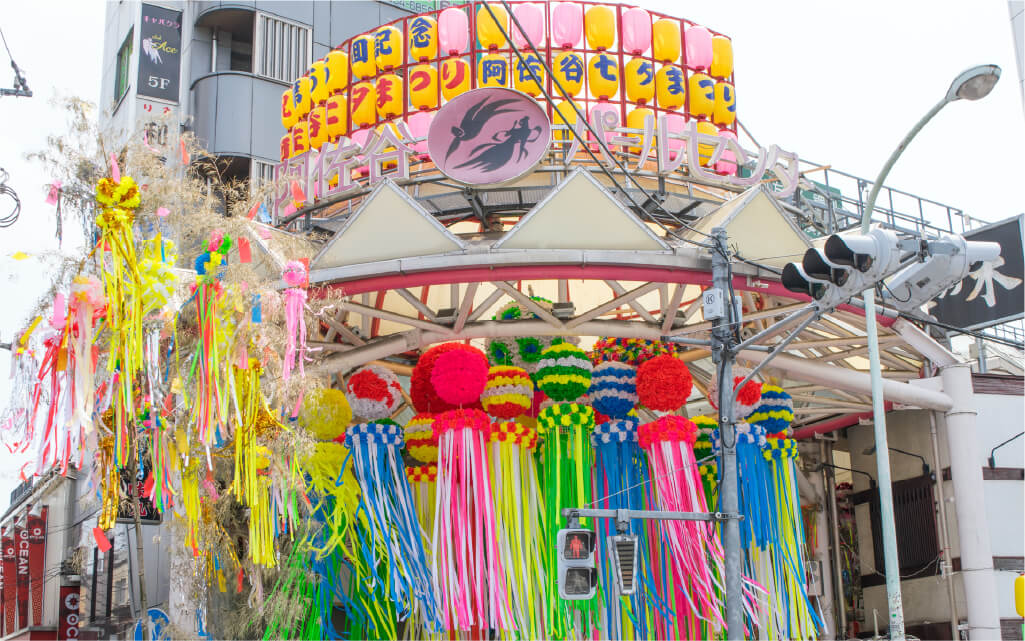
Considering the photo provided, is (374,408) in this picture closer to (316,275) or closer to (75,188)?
(316,275)

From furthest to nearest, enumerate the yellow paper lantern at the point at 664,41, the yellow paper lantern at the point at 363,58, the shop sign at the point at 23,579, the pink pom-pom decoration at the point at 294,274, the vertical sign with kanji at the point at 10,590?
the vertical sign with kanji at the point at 10,590, the shop sign at the point at 23,579, the yellow paper lantern at the point at 363,58, the yellow paper lantern at the point at 664,41, the pink pom-pom decoration at the point at 294,274

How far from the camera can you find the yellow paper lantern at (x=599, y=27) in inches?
800

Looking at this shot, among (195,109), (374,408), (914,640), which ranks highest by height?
(195,109)

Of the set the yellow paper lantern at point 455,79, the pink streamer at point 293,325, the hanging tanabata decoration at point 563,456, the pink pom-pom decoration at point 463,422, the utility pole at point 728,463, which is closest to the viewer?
the utility pole at point 728,463

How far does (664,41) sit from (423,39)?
4443mm

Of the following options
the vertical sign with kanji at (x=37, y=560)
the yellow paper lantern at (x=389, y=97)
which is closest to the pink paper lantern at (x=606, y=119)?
the yellow paper lantern at (x=389, y=97)

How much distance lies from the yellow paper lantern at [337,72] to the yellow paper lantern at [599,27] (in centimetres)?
466

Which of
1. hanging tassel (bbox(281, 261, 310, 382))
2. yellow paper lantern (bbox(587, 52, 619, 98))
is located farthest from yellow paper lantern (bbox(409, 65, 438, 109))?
hanging tassel (bbox(281, 261, 310, 382))

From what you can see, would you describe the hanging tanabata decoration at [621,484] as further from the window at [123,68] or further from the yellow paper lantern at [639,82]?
the window at [123,68]

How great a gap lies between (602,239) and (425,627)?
21.6 ft

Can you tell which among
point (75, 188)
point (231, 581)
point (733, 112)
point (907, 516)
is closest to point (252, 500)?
point (231, 581)

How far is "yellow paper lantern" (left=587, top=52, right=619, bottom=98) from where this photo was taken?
65.9ft

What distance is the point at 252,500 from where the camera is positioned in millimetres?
13883

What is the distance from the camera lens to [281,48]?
30969 mm
